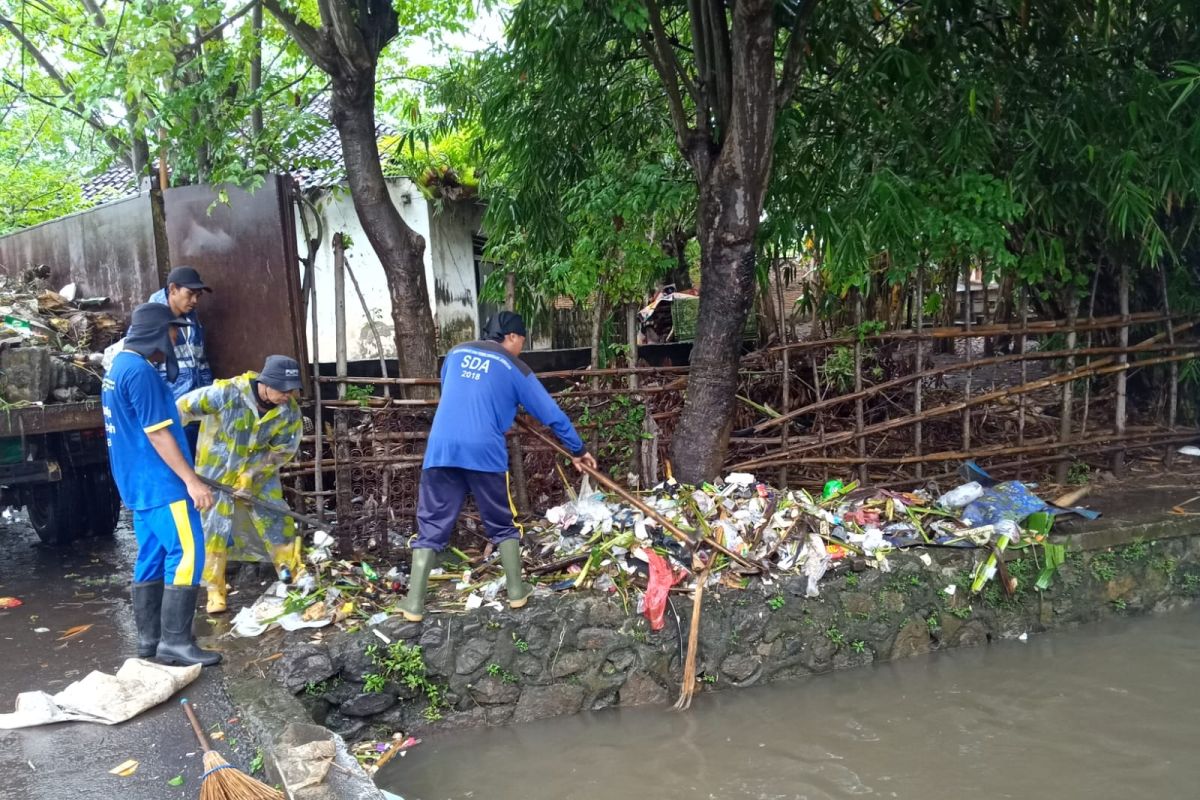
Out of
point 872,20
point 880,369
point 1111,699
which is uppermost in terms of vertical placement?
point 872,20

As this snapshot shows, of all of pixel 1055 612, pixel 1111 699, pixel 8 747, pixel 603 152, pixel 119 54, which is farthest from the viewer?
pixel 603 152

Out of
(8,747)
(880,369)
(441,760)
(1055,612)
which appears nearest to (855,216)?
(880,369)

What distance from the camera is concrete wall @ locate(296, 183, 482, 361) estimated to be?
42.7ft

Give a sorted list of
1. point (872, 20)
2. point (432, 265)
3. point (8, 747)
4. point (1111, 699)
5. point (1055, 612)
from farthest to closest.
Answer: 1. point (432, 265)
2. point (872, 20)
3. point (1055, 612)
4. point (1111, 699)
5. point (8, 747)

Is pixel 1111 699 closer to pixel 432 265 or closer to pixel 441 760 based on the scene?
pixel 441 760

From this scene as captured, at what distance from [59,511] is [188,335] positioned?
269 centimetres

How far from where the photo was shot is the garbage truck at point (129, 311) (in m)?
6.00

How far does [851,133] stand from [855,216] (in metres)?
0.86

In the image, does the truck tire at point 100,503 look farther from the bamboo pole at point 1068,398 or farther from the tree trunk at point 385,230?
the bamboo pole at point 1068,398

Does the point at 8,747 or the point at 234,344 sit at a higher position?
the point at 234,344

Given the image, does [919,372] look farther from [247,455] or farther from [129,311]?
[129,311]

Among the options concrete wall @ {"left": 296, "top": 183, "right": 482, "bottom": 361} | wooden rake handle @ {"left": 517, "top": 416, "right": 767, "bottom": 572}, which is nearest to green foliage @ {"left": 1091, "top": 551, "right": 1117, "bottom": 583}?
wooden rake handle @ {"left": 517, "top": 416, "right": 767, "bottom": 572}

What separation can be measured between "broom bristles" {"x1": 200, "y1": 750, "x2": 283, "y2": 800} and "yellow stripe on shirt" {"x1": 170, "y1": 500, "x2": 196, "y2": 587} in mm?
1349

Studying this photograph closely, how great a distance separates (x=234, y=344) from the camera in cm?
622
